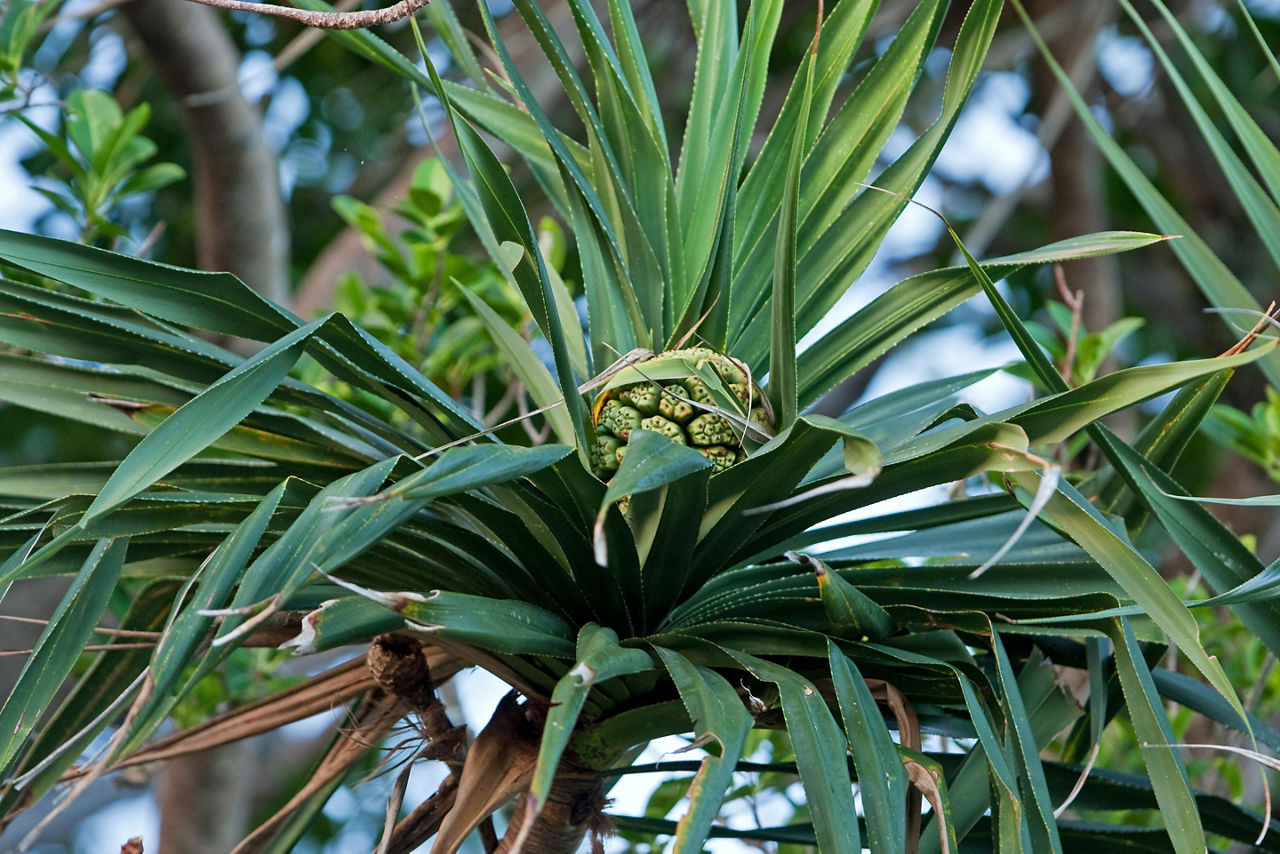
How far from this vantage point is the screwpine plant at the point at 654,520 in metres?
0.67

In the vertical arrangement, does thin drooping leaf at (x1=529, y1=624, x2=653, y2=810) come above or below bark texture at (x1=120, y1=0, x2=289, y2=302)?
below

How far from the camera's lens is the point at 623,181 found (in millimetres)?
970

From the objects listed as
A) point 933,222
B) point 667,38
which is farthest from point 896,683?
point 933,222

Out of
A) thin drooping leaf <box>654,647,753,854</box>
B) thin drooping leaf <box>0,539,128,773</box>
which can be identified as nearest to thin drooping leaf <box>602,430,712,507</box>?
thin drooping leaf <box>654,647,753,854</box>

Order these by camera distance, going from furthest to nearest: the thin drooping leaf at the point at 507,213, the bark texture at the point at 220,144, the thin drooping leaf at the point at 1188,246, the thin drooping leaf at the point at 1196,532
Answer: the bark texture at the point at 220,144 → the thin drooping leaf at the point at 1188,246 → the thin drooping leaf at the point at 1196,532 → the thin drooping leaf at the point at 507,213

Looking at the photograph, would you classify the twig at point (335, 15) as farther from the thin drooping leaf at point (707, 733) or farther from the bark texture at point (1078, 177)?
the bark texture at point (1078, 177)

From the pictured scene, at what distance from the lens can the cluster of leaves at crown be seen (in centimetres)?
85

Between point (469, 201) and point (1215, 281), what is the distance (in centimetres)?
67

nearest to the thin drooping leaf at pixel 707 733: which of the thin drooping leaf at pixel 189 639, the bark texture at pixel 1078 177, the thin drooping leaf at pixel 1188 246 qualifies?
the thin drooping leaf at pixel 189 639

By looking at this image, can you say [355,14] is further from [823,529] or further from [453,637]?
[823,529]

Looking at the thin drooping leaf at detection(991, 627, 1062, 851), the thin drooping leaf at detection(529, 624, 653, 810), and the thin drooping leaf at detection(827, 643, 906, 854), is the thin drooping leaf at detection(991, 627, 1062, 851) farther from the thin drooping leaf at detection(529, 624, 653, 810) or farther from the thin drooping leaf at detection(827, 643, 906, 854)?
the thin drooping leaf at detection(529, 624, 653, 810)

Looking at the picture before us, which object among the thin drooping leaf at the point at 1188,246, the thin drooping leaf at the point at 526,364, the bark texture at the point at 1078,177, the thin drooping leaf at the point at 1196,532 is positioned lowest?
the thin drooping leaf at the point at 1196,532

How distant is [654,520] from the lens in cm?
81

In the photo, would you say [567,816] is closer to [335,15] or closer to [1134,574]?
[1134,574]
